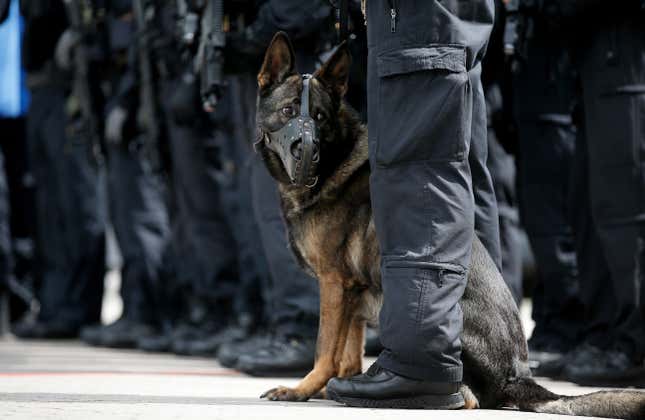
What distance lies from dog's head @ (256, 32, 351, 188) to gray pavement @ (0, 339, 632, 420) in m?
0.70

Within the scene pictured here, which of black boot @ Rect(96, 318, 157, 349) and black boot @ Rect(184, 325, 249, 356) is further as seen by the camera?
black boot @ Rect(96, 318, 157, 349)

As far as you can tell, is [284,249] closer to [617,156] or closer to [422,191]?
[617,156]

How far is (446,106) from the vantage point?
2775 millimetres

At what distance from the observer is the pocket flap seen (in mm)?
2764

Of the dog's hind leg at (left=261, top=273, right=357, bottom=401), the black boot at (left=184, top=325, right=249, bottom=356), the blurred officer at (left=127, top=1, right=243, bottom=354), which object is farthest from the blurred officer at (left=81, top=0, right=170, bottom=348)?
the dog's hind leg at (left=261, top=273, right=357, bottom=401)

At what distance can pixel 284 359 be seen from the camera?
4.26 metres

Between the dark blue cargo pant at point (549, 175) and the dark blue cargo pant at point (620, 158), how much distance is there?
771 mm

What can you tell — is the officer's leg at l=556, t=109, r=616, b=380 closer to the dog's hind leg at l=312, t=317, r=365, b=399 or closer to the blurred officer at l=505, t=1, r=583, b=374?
the blurred officer at l=505, t=1, r=583, b=374

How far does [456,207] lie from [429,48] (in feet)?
1.35

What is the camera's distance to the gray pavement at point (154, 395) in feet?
8.28

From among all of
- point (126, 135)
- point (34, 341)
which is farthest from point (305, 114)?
point (34, 341)

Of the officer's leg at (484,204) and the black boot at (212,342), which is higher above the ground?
the officer's leg at (484,204)

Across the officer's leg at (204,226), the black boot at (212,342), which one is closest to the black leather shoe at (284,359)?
the black boot at (212,342)

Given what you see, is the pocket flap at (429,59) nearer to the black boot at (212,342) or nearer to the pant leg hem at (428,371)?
the pant leg hem at (428,371)
